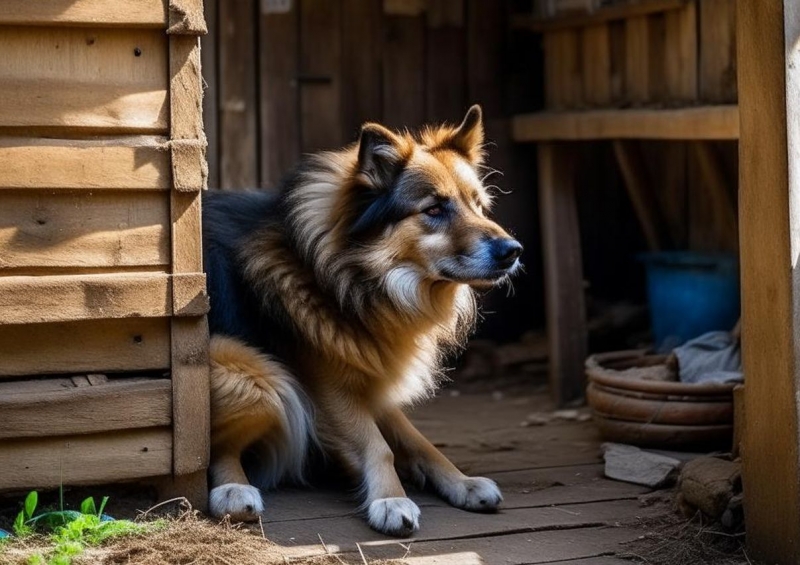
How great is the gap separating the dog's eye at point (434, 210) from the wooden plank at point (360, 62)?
2411mm

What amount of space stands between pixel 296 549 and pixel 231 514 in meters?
0.31

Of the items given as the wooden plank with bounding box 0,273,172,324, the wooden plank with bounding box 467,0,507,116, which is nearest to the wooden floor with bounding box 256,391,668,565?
the wooden plank with bounding box 0,273,172,324

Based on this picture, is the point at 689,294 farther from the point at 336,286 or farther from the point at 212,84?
the point at 212,84

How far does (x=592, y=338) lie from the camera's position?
736 cm

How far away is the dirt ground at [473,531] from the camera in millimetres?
3865

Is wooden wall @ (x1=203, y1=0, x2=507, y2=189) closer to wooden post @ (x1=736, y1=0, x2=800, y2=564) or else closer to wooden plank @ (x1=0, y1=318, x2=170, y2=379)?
wooden plank @ (x1=0, y1=318, x2=170, y2=379)

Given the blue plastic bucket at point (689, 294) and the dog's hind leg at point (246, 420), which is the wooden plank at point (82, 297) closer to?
the dog's hind leg at point (246, 420)

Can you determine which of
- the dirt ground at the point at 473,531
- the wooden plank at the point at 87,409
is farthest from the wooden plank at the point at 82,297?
the dirt ground at the point at 473,531

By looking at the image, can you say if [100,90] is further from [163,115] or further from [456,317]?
[456,317]

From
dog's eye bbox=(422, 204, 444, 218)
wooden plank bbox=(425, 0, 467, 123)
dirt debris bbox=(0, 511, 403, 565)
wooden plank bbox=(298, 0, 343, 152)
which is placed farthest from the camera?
wooden plank bbox=(425, 0, 467, 123)

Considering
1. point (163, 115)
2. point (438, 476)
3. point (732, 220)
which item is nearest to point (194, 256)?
point (163, 115)

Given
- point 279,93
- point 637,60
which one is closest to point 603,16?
point 637,60

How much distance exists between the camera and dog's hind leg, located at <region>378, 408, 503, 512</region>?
450 centimetres

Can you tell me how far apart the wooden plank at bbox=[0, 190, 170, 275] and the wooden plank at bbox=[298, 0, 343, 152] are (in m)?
2.93
